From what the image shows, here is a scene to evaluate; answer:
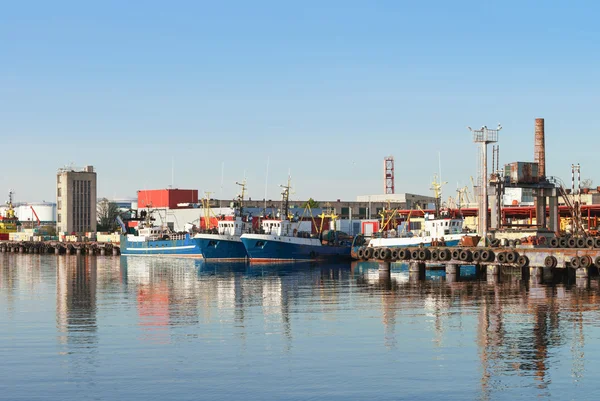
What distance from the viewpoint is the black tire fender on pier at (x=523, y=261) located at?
221ft

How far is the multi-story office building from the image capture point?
185500mm

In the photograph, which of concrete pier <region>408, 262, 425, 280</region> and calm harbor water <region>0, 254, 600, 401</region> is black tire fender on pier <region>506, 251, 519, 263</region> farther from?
concrete pier <region>408, 262, 425, 280</region>

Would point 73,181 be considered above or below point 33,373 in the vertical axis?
above

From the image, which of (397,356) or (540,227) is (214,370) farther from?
(540,227)

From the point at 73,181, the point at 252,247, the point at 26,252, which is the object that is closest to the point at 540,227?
the point at 252,247

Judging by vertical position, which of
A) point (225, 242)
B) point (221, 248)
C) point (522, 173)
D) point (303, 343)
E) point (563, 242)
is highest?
point (522, 173)

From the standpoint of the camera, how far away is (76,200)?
187 m

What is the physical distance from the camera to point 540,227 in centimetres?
9262

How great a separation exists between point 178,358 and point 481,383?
1136 centimetres

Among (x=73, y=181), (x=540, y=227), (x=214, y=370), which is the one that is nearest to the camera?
(x=214, y=370)

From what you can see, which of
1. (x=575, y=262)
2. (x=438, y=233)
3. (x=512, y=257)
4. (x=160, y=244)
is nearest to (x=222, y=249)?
(x=160, y=244)

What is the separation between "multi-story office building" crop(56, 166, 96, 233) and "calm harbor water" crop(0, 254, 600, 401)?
124 m

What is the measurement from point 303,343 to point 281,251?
67.2 meters

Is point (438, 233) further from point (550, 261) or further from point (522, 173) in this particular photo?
point (550, 261)
